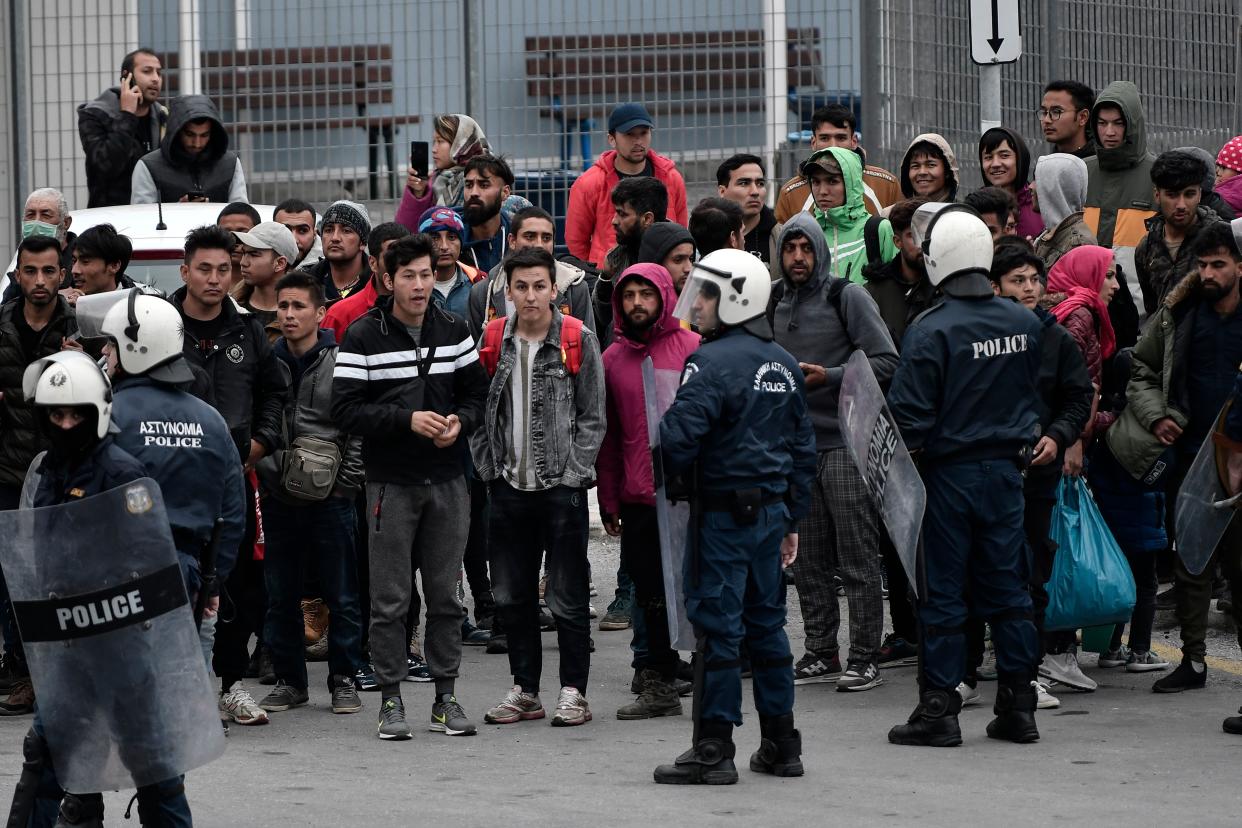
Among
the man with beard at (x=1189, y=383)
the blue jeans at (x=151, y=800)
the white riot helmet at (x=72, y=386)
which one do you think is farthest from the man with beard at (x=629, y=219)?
the blue jeans at (x=151, y=800)

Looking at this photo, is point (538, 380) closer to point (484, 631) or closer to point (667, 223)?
point (667, 223)

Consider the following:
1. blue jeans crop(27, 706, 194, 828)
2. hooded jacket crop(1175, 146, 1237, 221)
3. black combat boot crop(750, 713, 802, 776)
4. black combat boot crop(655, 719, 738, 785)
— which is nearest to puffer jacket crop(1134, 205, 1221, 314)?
hooded jacket crop(1175, 146, 1237, 221)

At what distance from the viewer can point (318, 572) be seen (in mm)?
8672

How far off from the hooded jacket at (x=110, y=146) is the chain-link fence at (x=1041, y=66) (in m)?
4.56

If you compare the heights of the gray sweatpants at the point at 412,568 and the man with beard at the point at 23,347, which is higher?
the man with beard at the point at 23,347

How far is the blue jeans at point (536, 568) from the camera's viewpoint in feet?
26.8

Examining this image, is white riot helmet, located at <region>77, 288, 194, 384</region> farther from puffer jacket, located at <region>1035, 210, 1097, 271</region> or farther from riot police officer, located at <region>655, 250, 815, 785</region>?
puffer jacket, located at <region>1035, 210, 1097, 271</region>

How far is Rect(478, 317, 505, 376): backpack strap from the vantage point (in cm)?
839

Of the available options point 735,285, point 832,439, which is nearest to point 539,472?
point 735,285

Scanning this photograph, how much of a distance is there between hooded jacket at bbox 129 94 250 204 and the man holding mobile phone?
30 cm

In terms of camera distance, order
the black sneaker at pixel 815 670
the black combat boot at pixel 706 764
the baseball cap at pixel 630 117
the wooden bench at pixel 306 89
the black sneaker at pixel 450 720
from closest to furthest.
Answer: the black combat boot at pixel 706 764 < the black sneaker at pixel 450 720 < the black sneaker at pixel 815 670 < the baseball cap at pixel 630 117 < the wooden bench at pixel 306 89

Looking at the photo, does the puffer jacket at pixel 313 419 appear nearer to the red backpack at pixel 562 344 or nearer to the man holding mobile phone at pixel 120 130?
the red backpack at pixel 562 344

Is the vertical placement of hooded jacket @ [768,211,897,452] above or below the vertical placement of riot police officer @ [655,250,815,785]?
above

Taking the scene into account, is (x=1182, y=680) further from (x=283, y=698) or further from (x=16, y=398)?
(x=16, y=398)
